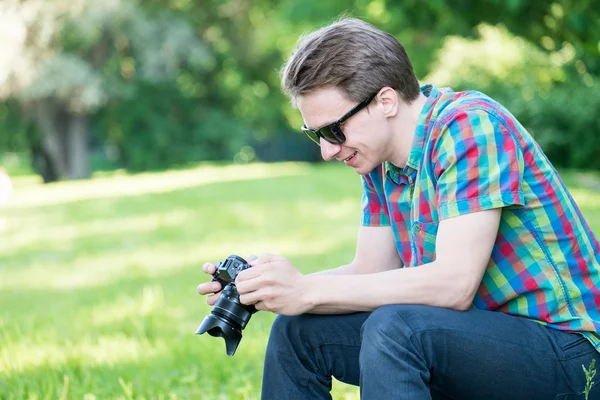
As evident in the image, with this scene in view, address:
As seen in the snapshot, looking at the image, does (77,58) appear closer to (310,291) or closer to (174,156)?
(174,156)

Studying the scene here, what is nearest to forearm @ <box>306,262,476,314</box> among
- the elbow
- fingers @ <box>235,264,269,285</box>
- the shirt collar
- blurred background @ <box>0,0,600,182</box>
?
the elbow

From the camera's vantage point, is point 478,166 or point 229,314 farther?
point 229,314

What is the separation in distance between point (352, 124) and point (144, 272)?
526cm

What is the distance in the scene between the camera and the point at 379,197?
2717 millimetres

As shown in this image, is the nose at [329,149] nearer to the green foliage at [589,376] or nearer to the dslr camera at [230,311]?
the dslr camera at [230,311]

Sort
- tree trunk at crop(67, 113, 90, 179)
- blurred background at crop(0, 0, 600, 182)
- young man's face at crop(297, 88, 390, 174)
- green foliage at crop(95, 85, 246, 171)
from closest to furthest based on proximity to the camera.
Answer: young man's face at crop(297, 88, 390, 174) < blurred background at crop(0, 0, 600, 182) < tree trunk at crop(67, 113, 90, 179) < green foliage at crop(95, 85, 246, 171)

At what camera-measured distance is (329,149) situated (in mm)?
2543

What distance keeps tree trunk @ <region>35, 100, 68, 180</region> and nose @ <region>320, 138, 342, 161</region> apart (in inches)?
1041

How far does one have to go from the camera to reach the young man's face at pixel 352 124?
245cm

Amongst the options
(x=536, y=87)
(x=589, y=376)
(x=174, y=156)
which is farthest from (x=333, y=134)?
(x=174, y=156)

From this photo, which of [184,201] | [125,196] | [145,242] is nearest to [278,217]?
[145,242]

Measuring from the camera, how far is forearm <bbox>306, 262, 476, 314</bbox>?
A: 2229 mm

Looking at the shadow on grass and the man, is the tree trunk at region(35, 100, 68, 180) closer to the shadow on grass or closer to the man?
the shadow on grass

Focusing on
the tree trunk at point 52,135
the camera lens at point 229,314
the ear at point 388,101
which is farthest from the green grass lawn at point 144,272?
the tree trunk at point 52,135
